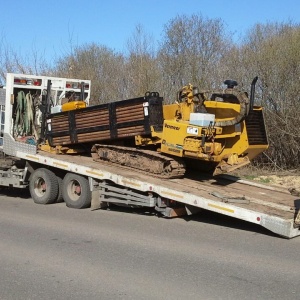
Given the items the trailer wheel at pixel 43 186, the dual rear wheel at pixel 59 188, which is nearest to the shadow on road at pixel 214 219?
the dual rear wheel at pixel 59 188

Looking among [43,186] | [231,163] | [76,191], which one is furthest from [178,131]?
[43,186]

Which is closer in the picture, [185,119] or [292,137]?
[185,119]

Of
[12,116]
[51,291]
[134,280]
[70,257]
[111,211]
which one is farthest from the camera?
[12,116]

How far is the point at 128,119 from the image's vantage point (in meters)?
10.4

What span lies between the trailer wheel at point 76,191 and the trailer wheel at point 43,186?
1.17 ft

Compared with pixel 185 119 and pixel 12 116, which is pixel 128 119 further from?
pixel 12 116

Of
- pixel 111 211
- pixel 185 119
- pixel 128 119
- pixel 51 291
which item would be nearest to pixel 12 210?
pixel 111 211

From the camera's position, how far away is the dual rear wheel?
10922 millimetres

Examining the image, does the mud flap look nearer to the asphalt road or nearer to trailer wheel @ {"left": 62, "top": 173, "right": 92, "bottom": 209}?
the asphalt road

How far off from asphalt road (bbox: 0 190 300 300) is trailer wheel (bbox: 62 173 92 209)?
94cm

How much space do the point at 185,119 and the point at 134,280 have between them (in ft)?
15.3

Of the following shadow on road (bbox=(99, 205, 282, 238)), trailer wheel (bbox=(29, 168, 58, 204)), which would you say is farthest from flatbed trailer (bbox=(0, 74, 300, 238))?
shadow on road (bbox=(99, 205, 282, 238))

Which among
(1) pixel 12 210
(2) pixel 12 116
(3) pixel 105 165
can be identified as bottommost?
(1) pixel 12 210

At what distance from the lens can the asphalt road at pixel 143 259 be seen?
5.57 meters
